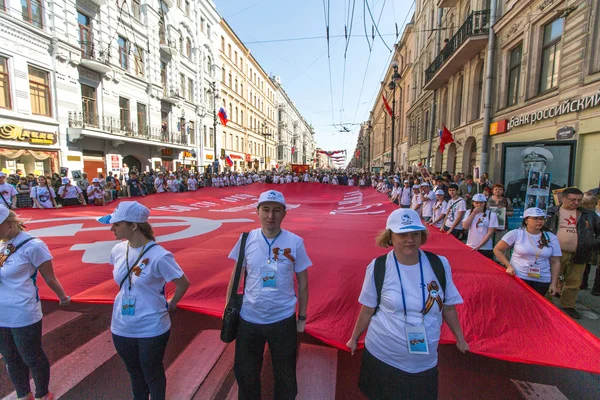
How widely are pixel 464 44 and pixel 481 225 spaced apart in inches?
589

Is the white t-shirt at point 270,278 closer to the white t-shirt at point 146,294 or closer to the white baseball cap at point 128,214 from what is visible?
the white t-shirt at point 146,294

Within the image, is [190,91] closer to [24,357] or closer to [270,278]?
[24,357]

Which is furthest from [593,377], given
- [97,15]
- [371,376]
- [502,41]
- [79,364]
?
[97,15]

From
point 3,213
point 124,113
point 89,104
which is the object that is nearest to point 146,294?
point 3,213

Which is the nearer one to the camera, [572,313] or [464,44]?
[572,313]

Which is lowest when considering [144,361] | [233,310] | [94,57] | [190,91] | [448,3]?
[144,361]

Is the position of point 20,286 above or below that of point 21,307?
above

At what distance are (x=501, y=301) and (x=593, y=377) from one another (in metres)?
1.15

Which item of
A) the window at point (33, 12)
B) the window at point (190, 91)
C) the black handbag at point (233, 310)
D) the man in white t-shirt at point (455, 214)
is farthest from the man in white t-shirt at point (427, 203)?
the window at point (190, 91)

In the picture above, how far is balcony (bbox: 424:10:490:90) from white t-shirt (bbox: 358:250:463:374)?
17991 millimetres

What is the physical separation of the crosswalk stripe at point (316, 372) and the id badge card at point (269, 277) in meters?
1.22

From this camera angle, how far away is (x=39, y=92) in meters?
16.4

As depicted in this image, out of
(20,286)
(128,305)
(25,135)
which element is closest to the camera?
(128,305)

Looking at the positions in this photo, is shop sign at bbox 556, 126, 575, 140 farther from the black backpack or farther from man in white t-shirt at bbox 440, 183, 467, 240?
the black backpack
